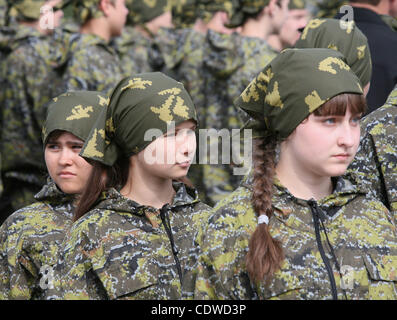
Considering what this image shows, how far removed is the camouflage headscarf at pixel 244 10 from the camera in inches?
347

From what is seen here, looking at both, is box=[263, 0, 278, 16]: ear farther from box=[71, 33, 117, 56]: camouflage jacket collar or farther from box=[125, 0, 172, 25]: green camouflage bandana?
box=[71, 33, 117, 56]: camouflage jacket collar

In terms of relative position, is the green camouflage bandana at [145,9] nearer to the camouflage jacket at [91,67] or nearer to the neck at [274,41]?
the neck at [274,41]

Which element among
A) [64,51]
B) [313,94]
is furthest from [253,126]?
[64,51]

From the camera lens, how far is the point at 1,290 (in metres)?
5.23

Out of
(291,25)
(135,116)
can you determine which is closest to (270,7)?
(291,25)

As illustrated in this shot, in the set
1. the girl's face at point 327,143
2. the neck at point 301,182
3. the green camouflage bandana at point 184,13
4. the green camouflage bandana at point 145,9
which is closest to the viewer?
the girl's face at point 327,143

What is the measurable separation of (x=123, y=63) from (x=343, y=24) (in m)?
4.75

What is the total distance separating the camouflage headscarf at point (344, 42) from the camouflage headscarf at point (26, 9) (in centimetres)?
461

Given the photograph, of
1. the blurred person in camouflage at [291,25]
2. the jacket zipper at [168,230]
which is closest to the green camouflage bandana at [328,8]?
the blurred person in camouflage at [291,25]

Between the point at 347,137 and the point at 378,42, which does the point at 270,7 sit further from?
the point at 347,137

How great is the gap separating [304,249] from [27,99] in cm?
527

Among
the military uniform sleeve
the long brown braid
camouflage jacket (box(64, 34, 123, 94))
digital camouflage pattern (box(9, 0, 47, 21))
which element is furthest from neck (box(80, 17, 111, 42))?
the long brown braid

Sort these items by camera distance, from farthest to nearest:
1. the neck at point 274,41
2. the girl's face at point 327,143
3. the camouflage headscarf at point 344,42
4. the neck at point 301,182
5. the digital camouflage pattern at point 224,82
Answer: the neck at point 274,41 < the digital camouflage pattern at point 224,82 < the camouflage headscarf at point 344,42 < the neck at point 301,182 < the girl's face at point 327,143

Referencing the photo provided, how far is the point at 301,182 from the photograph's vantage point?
3.91 meters
